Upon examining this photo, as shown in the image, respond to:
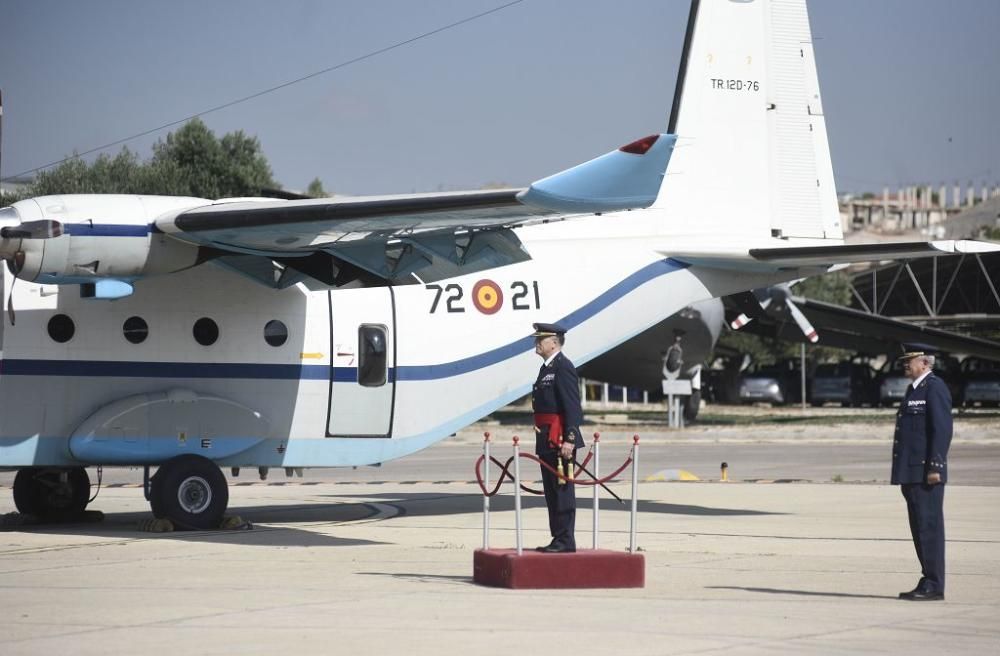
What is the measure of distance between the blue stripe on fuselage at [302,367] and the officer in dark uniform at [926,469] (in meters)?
7.06

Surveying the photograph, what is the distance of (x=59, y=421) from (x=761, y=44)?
411 inches

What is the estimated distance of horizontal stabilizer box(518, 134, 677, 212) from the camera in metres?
10.5

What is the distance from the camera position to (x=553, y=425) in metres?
10.6

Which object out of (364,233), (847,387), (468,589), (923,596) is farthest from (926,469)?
(847,387)

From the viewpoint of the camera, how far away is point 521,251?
13.9m

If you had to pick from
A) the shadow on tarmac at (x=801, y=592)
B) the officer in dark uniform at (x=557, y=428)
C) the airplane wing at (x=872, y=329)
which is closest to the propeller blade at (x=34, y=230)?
the officer in dark uniform at (x=557, y=428)

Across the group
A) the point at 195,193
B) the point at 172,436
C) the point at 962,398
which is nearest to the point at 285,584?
the point at 172,436

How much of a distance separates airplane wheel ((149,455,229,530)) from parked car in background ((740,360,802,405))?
152 ft

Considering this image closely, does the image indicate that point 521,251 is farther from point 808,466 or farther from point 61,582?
point 808,466

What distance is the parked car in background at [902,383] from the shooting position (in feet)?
182

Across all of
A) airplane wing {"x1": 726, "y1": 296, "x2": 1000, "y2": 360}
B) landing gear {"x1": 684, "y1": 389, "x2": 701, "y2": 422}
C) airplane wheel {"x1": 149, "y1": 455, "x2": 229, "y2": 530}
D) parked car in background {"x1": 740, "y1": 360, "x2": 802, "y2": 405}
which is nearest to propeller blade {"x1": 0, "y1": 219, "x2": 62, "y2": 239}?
airplane wheel {"x1": 149, "y1": 455, "x2": 229, "y2": 530}

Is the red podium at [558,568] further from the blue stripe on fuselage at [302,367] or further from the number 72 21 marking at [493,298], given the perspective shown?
the number 72 21 marking at [493,298]

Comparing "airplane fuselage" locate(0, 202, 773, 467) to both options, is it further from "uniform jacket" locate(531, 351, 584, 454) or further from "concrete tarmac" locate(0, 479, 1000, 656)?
"uniform jacket" locate(531, 351, 584, 454)

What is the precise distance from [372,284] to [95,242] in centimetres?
330
